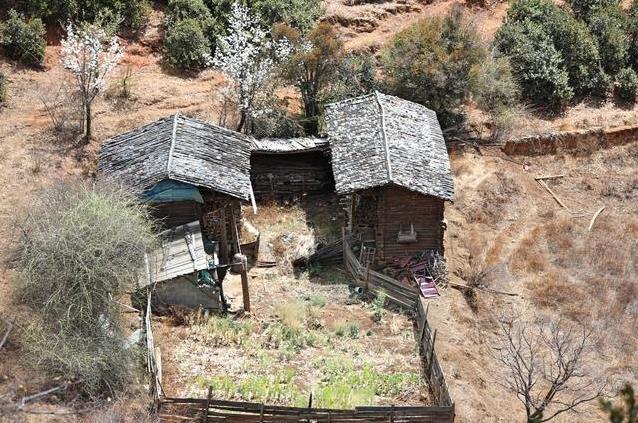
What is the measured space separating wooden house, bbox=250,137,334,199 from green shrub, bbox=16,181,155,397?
8854mm

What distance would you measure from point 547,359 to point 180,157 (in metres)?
11.9

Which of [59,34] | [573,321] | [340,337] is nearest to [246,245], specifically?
[340,337]

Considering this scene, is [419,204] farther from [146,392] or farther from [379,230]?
[146,392]

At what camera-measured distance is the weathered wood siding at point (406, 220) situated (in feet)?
82.2

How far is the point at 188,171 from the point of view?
23500 millimetres

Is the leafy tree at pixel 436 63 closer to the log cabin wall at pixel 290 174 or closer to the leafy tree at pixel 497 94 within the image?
the leafy tree at pixel 497 94

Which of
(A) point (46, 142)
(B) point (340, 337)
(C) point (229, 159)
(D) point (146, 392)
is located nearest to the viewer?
(D) point (146, 392)

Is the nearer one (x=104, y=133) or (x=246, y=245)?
(x=246, y=245)

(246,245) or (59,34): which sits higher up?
(59,34)

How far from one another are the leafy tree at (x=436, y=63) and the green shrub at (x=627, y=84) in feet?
24.0

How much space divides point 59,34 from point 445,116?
15567 millimetres

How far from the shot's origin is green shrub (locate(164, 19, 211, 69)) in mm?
32438

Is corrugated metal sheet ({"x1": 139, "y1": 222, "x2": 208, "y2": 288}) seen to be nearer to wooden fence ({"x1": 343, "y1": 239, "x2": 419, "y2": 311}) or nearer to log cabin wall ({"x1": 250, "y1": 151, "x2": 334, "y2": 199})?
wooden fence ({"x1": 343, "y1": 239, "x2": 419, "y2": 311})

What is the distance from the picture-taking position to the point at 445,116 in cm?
3191
